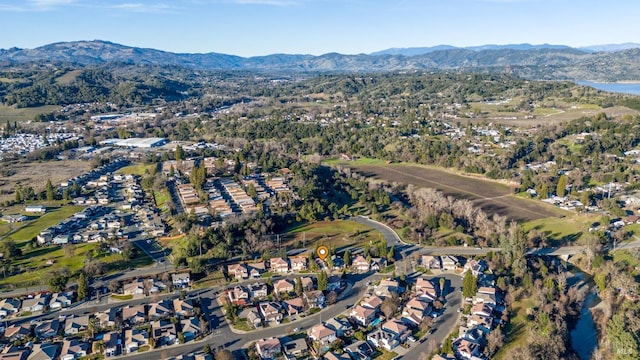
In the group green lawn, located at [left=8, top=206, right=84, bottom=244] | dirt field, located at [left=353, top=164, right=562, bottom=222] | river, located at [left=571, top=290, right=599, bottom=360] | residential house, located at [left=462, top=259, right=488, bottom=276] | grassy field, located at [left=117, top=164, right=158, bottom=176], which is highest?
grassy field, located at [left=117, top=164, right=158, bottom=176]

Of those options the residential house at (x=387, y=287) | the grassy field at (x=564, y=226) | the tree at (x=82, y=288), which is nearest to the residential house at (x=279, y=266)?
the residential house at (x=387, y=287)

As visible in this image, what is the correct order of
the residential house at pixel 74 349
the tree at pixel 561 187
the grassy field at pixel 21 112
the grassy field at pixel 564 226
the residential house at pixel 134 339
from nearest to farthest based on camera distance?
the residential house at pixel 74 349 → the residential house at pixel 134 339 → the grassy field at pixel 564 226 → the tree at pixel 561 187 → the grassy field at pixel 21 112

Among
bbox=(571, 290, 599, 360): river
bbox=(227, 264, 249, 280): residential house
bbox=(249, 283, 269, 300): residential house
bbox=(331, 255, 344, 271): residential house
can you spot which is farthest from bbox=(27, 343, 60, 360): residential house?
bbox=(571, 290, 599, 360): river

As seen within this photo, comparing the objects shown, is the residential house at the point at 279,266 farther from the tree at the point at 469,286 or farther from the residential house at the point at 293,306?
the tree at the point at 469,286

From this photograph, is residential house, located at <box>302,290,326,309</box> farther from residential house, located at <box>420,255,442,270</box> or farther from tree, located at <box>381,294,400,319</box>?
residential house, located at <box>420,255,442,270</box>

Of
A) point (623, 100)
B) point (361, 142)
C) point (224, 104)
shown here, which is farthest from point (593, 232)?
point (224, 104)

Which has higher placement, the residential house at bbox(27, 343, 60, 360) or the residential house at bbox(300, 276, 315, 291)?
the residential house at bbox(27, 343, 60, 360)

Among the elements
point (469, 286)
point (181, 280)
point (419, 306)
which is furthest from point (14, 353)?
point (469, 286)
